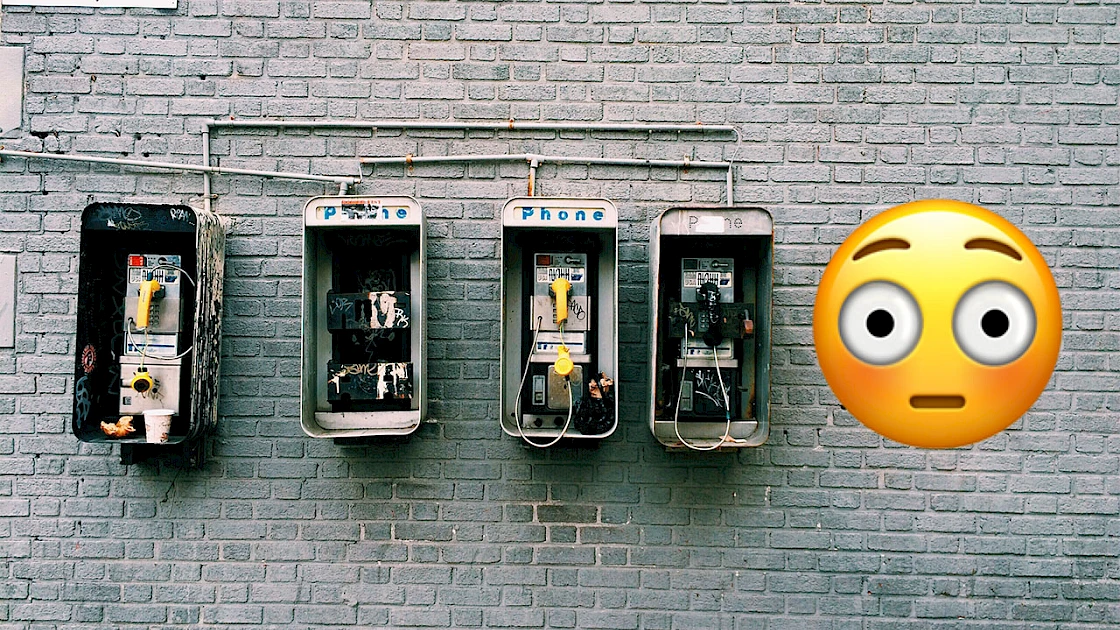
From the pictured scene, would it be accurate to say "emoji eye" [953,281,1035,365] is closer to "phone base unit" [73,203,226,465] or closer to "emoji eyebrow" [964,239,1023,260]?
"emoji eyebrow" [964,239,1023,260]

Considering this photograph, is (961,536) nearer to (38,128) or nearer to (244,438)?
(244,438)

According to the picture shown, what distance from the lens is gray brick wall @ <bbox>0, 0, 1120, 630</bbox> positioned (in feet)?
10.5

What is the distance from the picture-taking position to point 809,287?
323 centimetres

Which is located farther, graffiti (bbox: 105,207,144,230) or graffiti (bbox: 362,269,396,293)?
graffiti (bbox: 362,269,396,293)

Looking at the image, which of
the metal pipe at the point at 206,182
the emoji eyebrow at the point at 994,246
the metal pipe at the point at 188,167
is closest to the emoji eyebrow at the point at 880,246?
the emoji eyebrow at the point at 994,246

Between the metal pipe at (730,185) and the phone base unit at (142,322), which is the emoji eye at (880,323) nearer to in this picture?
the metal pipe at (730,185)

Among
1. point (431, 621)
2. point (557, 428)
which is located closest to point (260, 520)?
point (431, 621)

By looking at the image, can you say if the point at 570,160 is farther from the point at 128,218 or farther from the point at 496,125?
the point at 128,218

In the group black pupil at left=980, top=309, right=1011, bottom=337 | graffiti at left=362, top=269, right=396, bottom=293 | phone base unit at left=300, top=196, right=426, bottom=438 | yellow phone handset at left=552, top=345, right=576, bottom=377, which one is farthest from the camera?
graffiti at left=362, top=269, right=396, bottom=293

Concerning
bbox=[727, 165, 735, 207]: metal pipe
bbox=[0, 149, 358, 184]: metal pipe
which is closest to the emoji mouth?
bbox=[727, 165, 735, 207]: metal pipe

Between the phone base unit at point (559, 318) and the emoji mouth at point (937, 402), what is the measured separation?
5.02ft

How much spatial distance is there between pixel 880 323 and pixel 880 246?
168mm

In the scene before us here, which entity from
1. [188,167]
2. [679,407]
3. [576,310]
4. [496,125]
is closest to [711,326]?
[679,407]

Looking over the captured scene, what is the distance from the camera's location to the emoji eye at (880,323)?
1.42 meters
